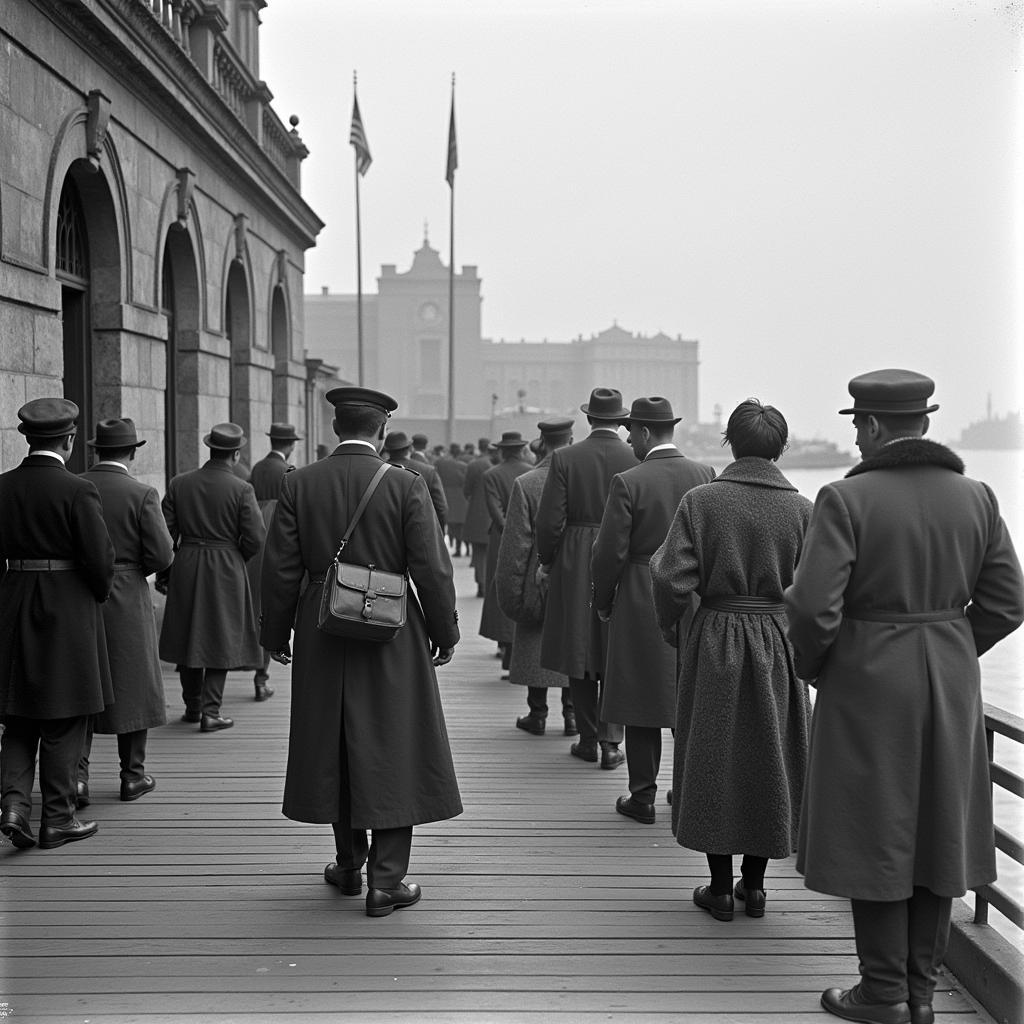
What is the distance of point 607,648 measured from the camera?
6609mm

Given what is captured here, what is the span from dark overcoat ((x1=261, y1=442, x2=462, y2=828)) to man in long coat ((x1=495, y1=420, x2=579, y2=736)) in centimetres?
311

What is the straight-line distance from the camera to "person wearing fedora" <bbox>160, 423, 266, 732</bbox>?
27.4ft

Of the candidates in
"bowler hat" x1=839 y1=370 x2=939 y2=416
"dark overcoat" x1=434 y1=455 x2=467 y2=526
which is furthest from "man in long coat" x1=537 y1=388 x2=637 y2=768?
"dark overcoat" x1=434 y1=455 x2=467 y2=526

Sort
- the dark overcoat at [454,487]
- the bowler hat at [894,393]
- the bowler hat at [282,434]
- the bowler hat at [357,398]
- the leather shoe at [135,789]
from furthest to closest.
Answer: the dark overcoat at [454,487] → the bowler hat at [282,434] → the leather shoe at [135,789] → the bowler hat at [357,398] → the bowler hat at [894,393]

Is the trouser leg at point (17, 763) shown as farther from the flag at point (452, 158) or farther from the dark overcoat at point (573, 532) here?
the flag at point (452, 158)

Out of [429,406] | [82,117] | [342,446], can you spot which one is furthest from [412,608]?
[429,406]

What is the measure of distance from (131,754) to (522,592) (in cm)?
262

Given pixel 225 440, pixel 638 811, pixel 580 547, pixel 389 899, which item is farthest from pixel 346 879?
pixel 225 440

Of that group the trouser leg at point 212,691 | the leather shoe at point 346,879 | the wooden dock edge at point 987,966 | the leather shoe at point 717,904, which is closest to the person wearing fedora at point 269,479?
the trouser leg at point 212,691

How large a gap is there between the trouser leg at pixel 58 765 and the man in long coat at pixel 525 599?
117 inches

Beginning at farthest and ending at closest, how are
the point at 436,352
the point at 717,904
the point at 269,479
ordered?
the point at 436,352, the point at 269,479, the point at 717,904

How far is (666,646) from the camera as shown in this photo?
6.35 m

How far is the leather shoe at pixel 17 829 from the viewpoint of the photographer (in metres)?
5.59

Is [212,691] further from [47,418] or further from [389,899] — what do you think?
[389,899]
